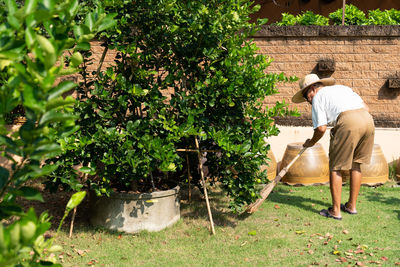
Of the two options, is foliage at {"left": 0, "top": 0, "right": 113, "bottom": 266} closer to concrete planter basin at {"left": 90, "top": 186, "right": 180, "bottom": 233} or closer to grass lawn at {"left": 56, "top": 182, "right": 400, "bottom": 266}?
grass lawn at {"left": 56, "top": 182, "right": 400, "bottom": 266}

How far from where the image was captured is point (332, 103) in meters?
5.35

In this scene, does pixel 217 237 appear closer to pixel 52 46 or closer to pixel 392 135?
pixel 52 46

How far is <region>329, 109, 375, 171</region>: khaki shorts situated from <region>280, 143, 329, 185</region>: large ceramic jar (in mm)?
1430

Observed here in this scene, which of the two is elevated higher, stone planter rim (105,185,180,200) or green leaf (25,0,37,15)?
green leaf (25,0,37,15)

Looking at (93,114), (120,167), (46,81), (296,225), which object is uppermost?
(46,81)

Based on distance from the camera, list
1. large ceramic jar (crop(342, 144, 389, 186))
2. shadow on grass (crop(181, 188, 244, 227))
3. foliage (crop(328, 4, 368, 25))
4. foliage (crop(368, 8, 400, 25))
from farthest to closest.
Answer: foliage (crop(328, 4, 368, 25)), foliage (crop(368, 8, 400, 25)), large ceramic jar (crop(342, 144, 389, 186)), shadow on grass (crop(181, 188, 244, 227))

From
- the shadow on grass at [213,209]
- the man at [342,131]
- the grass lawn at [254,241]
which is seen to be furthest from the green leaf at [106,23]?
the man at [342,131]

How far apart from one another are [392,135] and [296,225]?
11.4ft

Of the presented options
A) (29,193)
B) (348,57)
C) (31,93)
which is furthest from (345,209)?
(31,93)

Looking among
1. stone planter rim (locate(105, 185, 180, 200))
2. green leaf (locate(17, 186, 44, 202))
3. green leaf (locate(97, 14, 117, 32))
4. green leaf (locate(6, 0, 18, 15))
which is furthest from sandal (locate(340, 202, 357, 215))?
green leaf (locate(6, 0, 18, 15))

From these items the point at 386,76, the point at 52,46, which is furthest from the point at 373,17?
the point at 52,46

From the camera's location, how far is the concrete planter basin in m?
4.59

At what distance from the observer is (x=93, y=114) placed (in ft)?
14.8

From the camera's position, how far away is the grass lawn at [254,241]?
13.4 ft
